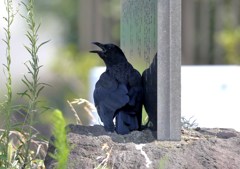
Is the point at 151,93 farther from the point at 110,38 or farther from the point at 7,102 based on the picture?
the point at 110,38

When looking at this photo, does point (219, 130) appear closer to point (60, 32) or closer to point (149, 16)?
point (149, 16)

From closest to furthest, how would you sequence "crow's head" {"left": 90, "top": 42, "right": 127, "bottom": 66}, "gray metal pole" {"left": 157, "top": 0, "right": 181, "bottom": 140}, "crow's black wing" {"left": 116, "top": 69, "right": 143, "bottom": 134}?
"gray metal pole" {"left": 157, "top": 0, "right": 181, "bottom": 140} → "crow's black wing" {"left": 116, "top": 69, "right": 143, "bottom": 134} → "crow's head" {"left": 90, "top": 42, "right": 127, "bottom": 66}

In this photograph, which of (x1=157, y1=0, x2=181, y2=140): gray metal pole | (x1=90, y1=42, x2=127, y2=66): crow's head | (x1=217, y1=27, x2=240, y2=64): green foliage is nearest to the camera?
(x1=157, y1=0, x2=181, y2=140): gray metal pole

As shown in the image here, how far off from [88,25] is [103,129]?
802 cm

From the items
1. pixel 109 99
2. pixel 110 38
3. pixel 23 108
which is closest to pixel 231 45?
pixel 110 38

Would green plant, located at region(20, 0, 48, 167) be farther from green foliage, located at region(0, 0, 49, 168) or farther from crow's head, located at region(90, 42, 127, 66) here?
crow's head, located at region(90, 42, 127, 66)

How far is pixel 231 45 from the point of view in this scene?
12.1 metres

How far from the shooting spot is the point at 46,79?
490 inches

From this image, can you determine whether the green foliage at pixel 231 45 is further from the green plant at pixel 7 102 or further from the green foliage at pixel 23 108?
the green plant at pixel 7 102

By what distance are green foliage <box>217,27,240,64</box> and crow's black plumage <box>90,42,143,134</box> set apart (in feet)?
22.6

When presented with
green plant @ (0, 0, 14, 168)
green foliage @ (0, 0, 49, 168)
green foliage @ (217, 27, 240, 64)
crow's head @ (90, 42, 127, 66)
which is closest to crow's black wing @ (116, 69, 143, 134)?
crow's head @ (90, 42, 127, 66)

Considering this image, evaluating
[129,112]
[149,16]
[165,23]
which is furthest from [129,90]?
[165,23]

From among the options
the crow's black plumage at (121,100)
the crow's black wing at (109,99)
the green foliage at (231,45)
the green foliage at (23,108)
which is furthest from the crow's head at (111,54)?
the green foliage at (231,45)

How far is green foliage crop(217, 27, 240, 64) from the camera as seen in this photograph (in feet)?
39.4
